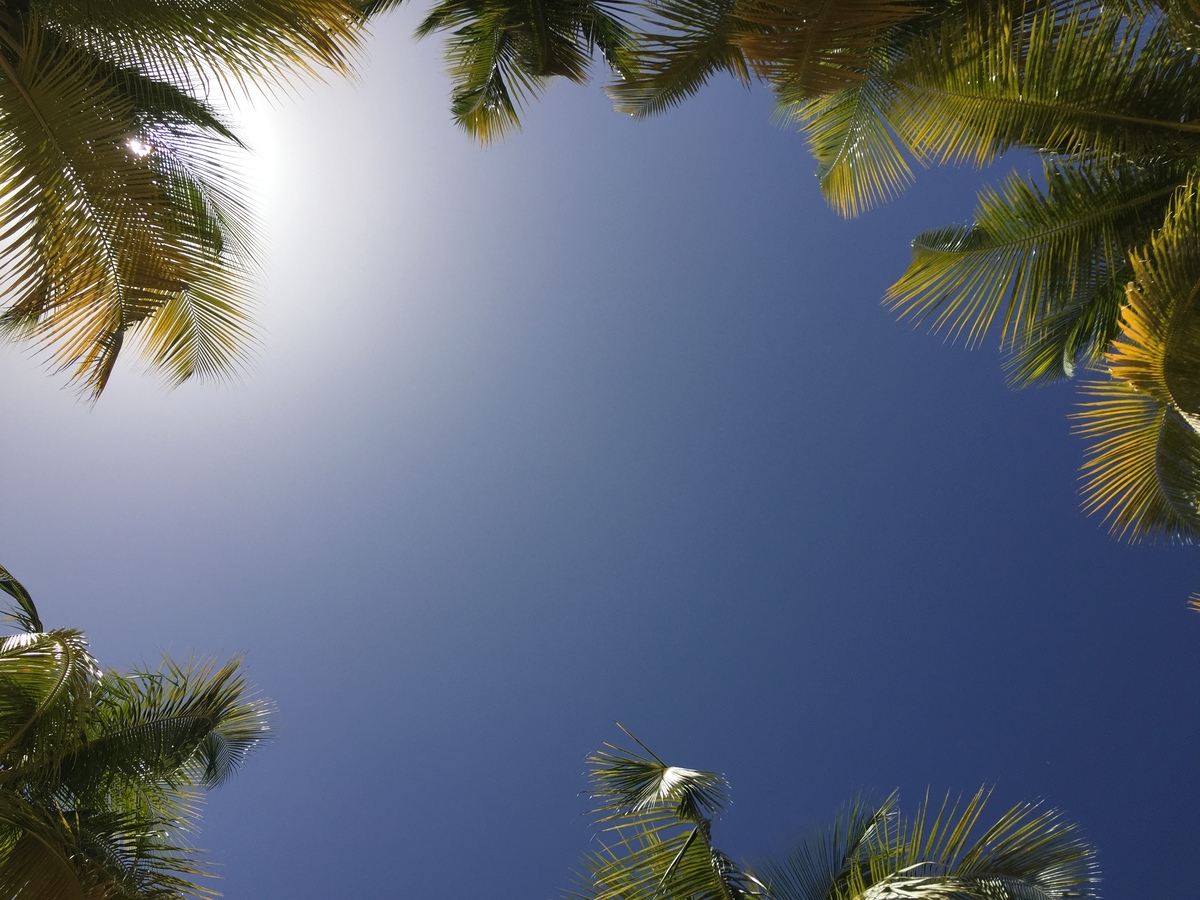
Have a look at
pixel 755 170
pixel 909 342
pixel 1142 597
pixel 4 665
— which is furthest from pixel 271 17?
pixel 1142 597

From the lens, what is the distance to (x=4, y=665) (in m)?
6.57

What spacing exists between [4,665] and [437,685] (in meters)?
17.1

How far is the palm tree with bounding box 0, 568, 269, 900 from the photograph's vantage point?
6223 millimetres

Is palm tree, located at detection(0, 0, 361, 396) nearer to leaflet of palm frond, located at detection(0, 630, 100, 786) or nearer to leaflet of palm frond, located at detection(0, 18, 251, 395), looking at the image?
leaflet of palm frond, located at detection(0, 18, 251, 395)

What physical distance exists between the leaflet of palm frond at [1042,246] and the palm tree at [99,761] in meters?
7.52

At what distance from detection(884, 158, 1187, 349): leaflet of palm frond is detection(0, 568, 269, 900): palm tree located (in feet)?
24.7

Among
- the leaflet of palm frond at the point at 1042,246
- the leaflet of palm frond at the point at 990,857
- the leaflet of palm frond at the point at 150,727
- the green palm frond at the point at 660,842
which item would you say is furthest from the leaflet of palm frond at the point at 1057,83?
the leaflet of palm frond at the point at 150,727

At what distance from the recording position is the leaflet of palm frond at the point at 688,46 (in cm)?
655

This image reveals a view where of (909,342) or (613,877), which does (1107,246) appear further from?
(909,342)

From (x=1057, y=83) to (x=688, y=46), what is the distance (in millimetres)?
2752

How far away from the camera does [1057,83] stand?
611cm

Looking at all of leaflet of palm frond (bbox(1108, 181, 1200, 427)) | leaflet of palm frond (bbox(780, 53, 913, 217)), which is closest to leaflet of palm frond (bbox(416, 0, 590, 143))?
leaflet of palm frond (bbox(780, 53, 913, 217))

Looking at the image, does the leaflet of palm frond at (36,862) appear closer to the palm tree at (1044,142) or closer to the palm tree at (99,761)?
the palm tree at (99,761)

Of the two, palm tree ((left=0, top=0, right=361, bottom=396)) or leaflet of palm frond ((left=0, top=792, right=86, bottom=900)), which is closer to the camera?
palm tree ((left=0, top=0, right=361, bottom=396))
